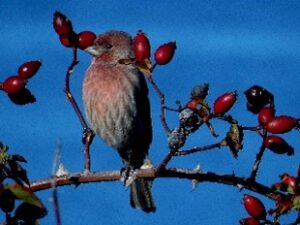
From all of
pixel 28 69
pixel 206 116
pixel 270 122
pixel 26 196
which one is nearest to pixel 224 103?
pixel 206 116

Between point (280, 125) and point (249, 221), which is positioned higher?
point (280, 125)

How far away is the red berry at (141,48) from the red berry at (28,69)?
53cm

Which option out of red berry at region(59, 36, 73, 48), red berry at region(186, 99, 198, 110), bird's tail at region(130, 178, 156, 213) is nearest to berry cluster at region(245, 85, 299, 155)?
red berry at region(186, 99, 198, 110)

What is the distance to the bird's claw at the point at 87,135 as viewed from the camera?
3.22m

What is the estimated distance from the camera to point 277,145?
3000 millimetres

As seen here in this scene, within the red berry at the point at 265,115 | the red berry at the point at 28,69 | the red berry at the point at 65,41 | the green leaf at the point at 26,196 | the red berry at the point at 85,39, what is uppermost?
the red berry at the point at 85,39

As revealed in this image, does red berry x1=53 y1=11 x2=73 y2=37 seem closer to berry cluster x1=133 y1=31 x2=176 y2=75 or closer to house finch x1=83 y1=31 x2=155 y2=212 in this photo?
berry cluster x1=133 y1=31 x2=176 y2=75

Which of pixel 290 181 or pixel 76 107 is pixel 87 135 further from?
pixel 290 181

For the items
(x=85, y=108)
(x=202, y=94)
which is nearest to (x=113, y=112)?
(x=85, y=108)

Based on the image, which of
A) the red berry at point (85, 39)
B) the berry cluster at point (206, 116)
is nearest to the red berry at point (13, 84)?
the red berry at point (85, 39)

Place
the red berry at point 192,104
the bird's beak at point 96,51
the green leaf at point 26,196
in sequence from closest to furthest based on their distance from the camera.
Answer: the green leaf at point 26,196 → the red berry at point 192,104 → the bird's beak at point 96,51

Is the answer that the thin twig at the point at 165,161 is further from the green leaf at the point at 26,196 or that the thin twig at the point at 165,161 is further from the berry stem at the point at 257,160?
the green leaf at the point at 26,196

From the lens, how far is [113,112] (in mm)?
6324

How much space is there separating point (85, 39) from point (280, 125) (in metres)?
1.08
